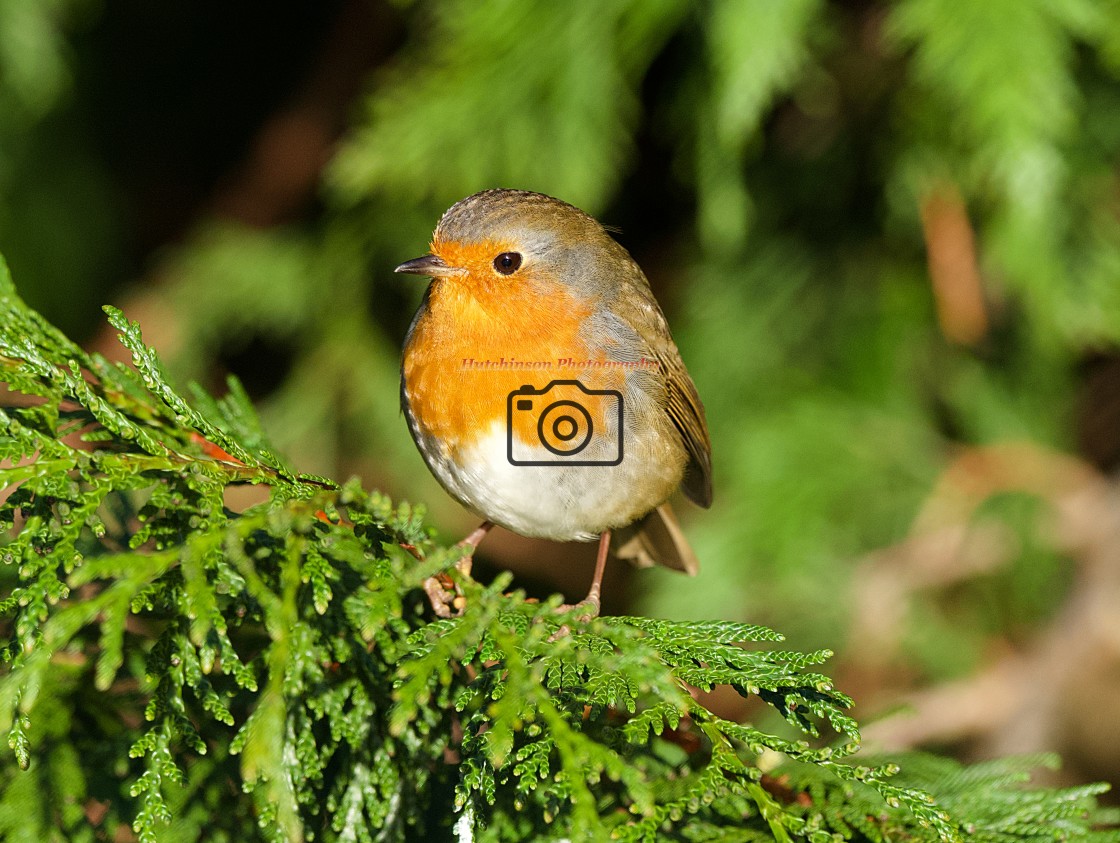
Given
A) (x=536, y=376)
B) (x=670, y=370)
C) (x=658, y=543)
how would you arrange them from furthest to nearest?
(x=658, y=543)
(x=670, y=370)
(x=536, y=376)

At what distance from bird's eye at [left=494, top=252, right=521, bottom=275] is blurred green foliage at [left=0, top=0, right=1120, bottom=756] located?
2.36ft

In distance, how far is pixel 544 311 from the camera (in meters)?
2.07

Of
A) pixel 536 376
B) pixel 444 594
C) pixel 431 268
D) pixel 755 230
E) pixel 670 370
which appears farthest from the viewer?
pixel 755 230

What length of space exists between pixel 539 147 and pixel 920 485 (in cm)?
155

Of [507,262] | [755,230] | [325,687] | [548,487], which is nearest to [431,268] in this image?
[507,262]

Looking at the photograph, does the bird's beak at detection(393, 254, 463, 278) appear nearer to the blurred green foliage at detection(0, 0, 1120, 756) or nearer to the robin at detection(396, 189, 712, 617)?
the robin at detection(396, 189, 712, 617)

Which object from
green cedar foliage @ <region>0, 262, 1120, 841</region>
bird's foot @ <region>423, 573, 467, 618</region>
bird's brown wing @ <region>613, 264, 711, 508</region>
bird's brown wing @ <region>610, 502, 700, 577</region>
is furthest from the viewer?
bird's brown wing @ <region>610, 502, 700, 577</region>

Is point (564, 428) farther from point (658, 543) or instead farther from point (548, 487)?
point (658, 543)

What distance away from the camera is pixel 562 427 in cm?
194

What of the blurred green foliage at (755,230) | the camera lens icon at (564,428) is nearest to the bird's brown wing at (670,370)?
the camera lens icon at (564,428)

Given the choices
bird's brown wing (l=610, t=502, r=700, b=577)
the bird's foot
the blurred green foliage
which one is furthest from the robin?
the blurred green foliage

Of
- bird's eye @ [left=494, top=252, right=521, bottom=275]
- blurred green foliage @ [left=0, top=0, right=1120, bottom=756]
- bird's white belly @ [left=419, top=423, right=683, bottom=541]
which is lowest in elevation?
bird's white belly @ [left=419, top=423, right=683, bottom=541]

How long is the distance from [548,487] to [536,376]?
0.21 meters

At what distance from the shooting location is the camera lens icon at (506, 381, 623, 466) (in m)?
1.90
